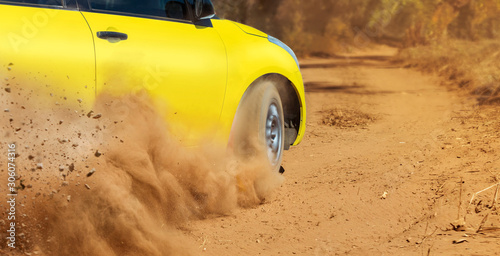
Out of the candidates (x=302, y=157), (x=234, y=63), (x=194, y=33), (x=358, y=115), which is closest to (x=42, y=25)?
(x=194, y=33)

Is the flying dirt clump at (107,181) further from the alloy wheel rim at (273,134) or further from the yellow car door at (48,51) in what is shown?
the alloy wheel rim at (273,134)

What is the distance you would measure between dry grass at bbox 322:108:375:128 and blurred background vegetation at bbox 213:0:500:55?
44.8ft

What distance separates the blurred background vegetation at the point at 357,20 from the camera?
25234mm

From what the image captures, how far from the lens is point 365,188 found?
5.78m

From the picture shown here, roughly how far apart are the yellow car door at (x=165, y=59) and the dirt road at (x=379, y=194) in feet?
2.68

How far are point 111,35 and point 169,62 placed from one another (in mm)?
511

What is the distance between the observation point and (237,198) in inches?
213

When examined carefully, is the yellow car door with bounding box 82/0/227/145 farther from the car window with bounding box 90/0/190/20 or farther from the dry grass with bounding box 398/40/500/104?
the dry grass with bounding box 398/40/500/104

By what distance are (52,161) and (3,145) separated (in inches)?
11.5

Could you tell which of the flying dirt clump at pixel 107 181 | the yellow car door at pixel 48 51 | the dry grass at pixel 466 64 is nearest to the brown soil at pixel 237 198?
the flying dirt clump at pixel 107 181

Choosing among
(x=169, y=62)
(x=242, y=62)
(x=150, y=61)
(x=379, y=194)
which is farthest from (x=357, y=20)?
(x=150, y=61)

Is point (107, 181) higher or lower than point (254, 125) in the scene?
higher

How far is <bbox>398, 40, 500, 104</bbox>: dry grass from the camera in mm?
12859

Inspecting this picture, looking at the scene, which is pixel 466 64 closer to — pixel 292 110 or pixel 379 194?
pixel 292 110
